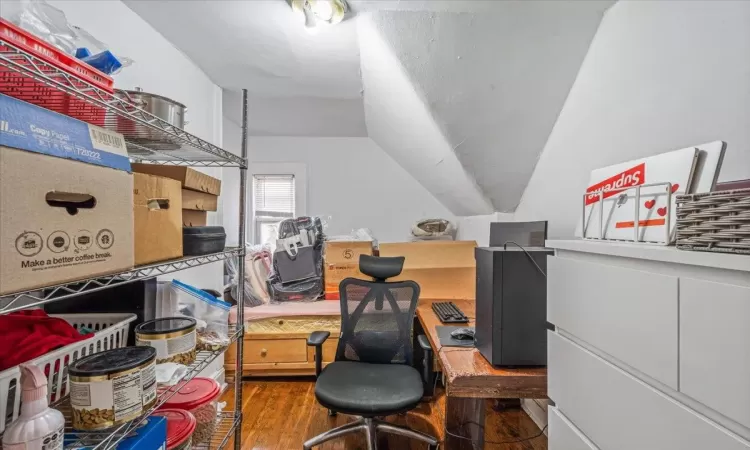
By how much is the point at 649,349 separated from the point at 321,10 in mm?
1654

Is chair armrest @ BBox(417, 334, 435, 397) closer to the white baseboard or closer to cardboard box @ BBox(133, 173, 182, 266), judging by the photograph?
the white baseboard

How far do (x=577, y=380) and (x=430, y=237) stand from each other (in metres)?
2.20

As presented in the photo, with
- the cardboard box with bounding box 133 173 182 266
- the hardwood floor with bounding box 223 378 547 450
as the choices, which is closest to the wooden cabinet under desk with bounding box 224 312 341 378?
Answer: the hardwood floor with bounding box 223 378 547 450

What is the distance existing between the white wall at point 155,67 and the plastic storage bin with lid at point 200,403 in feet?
3.19

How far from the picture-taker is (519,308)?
1229 mm

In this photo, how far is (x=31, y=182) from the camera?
530 mm

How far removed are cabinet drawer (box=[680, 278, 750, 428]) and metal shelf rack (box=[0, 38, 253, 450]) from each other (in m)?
1.06

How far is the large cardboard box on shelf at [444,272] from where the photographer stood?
103 inches

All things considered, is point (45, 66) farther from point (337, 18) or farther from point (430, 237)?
point (430, 237)

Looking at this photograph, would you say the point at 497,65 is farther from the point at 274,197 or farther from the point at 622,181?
the point at 274,197

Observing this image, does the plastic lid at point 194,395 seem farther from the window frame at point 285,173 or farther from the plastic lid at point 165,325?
the window frame at point 285,173

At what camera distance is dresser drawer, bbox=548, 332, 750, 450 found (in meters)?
0.59

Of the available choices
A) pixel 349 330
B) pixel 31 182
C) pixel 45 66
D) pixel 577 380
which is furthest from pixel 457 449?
pixel 45 66

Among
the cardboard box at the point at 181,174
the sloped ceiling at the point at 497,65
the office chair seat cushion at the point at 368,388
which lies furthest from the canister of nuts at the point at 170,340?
the sloped ceiling at the point at 497,65
